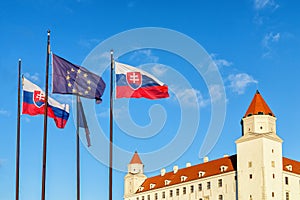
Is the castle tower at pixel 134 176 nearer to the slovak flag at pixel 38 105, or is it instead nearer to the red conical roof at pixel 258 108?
the red conical roof at pixel 258 108

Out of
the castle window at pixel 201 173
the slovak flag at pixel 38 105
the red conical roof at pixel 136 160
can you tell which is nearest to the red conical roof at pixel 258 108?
the castle window at pixel 201 173

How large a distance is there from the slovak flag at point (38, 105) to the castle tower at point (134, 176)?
308 feet

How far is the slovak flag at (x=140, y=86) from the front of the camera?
123 ft

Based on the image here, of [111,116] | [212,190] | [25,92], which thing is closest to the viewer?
[111,116]

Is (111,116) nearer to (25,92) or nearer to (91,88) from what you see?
(91,88)

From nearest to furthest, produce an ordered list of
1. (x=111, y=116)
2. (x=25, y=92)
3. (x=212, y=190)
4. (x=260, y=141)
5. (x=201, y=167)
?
(x=111, y=116) → (x=25, y=92) → (x=260, y=141) → (x=212, y=190) → (x=201, y=167)

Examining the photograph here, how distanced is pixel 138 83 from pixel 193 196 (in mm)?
76666

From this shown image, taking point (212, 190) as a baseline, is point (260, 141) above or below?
above

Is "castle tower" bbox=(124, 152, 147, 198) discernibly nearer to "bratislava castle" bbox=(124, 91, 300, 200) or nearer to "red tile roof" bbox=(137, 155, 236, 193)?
"red tile roof" bbox=(137, 155, 236, 193)

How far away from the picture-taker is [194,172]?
116438mm

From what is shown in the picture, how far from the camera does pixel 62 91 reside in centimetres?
3725

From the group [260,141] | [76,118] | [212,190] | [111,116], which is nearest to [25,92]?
[76,118]

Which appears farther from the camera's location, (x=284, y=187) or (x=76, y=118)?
(x=284, y=187)

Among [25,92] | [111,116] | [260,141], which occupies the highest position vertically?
[260,141]
